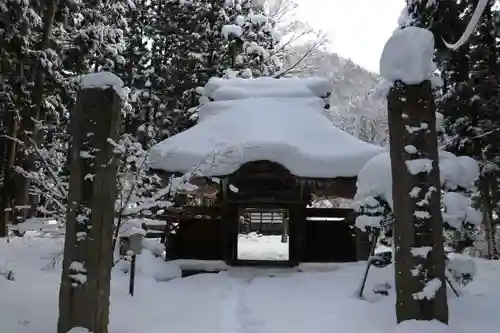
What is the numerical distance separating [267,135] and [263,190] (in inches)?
53.9

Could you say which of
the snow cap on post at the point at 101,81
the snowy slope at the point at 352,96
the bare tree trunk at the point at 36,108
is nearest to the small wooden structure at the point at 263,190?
the bare tree trunk at the point at 36,108

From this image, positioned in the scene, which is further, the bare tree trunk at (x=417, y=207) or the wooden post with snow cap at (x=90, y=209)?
the bare tree trunk at (x=417, y=207)

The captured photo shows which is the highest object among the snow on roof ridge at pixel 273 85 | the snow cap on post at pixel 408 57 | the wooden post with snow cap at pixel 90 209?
the snow on roof ridge at pixel 273 85

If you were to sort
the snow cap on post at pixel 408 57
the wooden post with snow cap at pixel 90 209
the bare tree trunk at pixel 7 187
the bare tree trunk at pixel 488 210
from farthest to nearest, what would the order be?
the bare tree trunk at pixel 488 210
the bare tree trunk at pixel 7 187
the snow cap on post at pixel 408 57
the wooden post with snow cap at pixel 90 209

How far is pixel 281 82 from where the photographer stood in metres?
15.0

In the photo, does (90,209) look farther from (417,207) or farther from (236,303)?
(236,303)

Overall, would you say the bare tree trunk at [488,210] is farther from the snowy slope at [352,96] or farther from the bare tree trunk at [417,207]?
the bare tree trunk at [417,207]

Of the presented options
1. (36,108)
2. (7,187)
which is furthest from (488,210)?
(7,187)

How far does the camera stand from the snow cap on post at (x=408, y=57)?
4918 millimetres

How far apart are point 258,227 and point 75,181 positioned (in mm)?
21119

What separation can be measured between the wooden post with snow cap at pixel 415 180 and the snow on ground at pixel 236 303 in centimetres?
31

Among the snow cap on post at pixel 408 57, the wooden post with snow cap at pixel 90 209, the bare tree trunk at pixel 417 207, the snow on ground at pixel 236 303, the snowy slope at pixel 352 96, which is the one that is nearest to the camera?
the wooden post with snow cap at pixel 90 209

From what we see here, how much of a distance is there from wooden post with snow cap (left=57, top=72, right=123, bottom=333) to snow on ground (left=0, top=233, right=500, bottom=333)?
33.4 inches

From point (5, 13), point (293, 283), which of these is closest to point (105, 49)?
point (5, 13)
